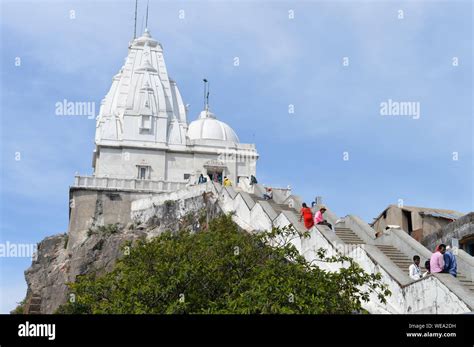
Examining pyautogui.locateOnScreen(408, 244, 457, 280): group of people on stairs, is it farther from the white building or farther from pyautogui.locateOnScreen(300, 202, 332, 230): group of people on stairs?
the white building

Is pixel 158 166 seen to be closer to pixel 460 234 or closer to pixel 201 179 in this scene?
pixel 201 179

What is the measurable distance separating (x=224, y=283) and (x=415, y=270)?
18.3 feet

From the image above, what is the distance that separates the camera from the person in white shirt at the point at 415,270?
25203mm

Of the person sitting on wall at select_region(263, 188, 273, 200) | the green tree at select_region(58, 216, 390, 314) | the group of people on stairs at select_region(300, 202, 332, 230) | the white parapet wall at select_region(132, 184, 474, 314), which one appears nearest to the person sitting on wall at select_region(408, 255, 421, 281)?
the white parapet wall at select_region(132, 184, 474, 314)

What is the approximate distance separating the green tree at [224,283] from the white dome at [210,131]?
39.4 meters

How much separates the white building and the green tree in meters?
32.9

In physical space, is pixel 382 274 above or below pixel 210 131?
below

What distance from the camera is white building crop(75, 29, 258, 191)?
62.1m

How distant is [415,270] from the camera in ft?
83.2

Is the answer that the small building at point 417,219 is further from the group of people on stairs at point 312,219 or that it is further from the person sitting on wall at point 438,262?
the person sitting on wall at point 438,262

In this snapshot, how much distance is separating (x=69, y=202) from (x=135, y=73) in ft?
43.3

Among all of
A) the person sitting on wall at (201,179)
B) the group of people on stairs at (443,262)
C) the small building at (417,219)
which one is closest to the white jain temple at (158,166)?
the person sitting on wall at (201,179)

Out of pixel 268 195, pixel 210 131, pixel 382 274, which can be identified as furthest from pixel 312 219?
pixel 210 131
